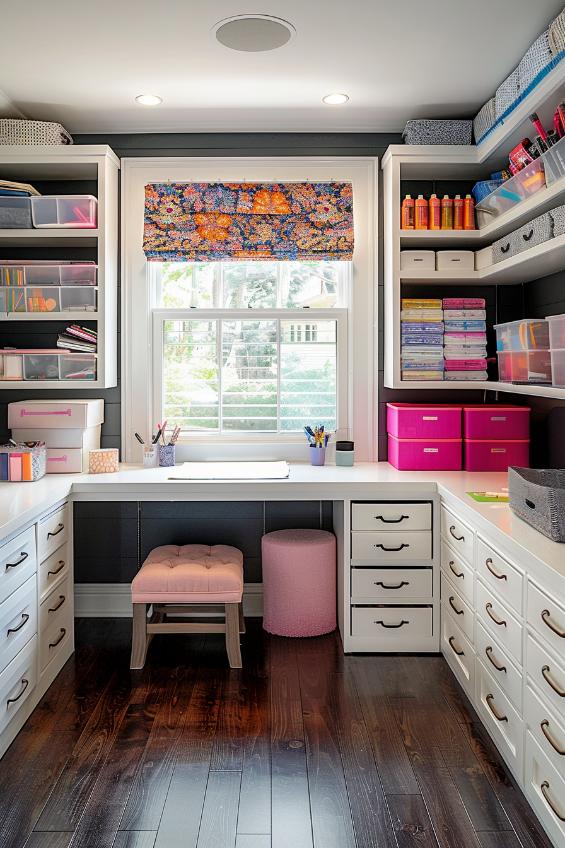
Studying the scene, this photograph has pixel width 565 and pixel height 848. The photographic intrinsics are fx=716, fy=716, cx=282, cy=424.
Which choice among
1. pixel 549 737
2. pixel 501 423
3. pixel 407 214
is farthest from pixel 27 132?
pixel 549 737

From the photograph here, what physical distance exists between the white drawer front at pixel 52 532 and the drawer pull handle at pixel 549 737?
1.98m

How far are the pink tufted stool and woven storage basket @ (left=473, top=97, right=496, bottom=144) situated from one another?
240 cm

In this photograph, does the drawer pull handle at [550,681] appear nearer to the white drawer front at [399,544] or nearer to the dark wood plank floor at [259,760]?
the dark wood plank floor at [259,760]

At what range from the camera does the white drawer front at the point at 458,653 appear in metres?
2.79

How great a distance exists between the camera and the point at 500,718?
94.7 inches

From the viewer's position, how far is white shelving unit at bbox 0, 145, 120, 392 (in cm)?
358

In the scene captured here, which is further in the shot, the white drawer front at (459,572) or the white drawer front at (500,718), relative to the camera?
the white drawer front at (459,572)

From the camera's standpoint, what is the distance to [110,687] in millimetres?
3043

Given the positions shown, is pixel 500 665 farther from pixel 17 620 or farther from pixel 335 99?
pixel 335 99

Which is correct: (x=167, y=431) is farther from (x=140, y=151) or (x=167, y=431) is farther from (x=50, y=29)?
(x=50, y=29)

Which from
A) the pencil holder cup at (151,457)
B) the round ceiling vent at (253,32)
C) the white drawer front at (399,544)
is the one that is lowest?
the white drawer front at (399,544)

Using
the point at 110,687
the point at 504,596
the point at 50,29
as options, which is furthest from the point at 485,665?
the point at 50,29

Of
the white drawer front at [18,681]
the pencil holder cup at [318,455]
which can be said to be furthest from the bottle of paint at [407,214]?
the white drawer front at [18,681]

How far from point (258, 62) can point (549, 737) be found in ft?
9.10
